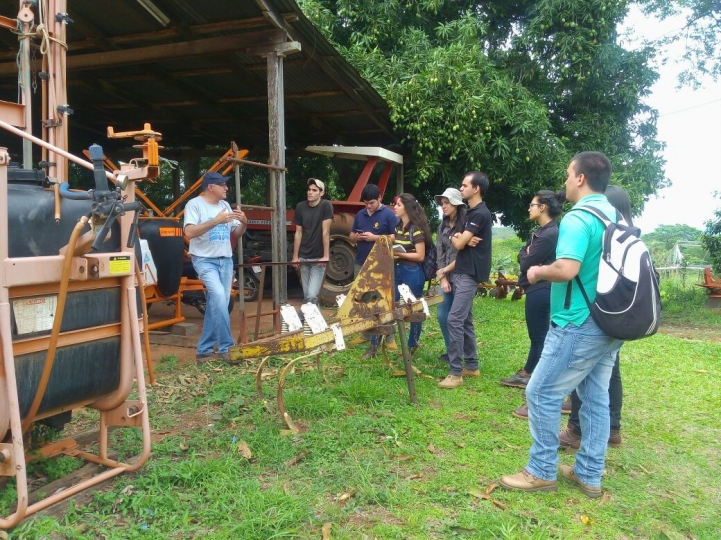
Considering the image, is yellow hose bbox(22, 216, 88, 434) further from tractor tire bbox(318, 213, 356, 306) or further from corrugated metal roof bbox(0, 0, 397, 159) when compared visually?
tractor tire bbox(318, 213, 356, 306)

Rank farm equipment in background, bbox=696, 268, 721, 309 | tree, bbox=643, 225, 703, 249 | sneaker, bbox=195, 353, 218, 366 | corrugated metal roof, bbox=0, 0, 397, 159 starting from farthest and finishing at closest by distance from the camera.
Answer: tree, bbox=643, 225, 703, 249
farm equipment in background, bbox=696, 268, 721, 309
corrugated metal roof, bbox=0, 0, 397, 159
sneaker, bbox=195, 353, 218, 366

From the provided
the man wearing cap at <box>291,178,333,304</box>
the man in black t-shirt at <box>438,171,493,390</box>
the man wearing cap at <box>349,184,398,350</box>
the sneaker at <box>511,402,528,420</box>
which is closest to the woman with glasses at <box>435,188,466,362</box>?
the man in black t-shirt at <box>438,171,493,390</box>

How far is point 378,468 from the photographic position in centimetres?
332

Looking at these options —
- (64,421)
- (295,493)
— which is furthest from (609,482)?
(64,421)

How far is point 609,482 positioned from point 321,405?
198cm

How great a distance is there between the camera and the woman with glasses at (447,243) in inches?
204

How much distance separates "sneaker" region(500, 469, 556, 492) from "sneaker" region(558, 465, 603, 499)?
0.57 ft

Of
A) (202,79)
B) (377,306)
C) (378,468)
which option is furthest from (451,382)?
(202,79)

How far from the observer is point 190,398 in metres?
4.54

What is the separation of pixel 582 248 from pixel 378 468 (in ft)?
5.53

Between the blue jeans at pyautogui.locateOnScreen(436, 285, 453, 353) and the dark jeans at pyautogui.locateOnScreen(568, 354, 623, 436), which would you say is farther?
the blue jeans at pyautogui.locateOnScreen(436, 285, 453, 353)

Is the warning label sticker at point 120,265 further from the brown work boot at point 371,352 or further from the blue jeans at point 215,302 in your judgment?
the brown work boot at point 371,352

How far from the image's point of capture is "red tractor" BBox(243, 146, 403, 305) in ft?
30.7

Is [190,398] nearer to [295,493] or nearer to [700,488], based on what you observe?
[295,493]
